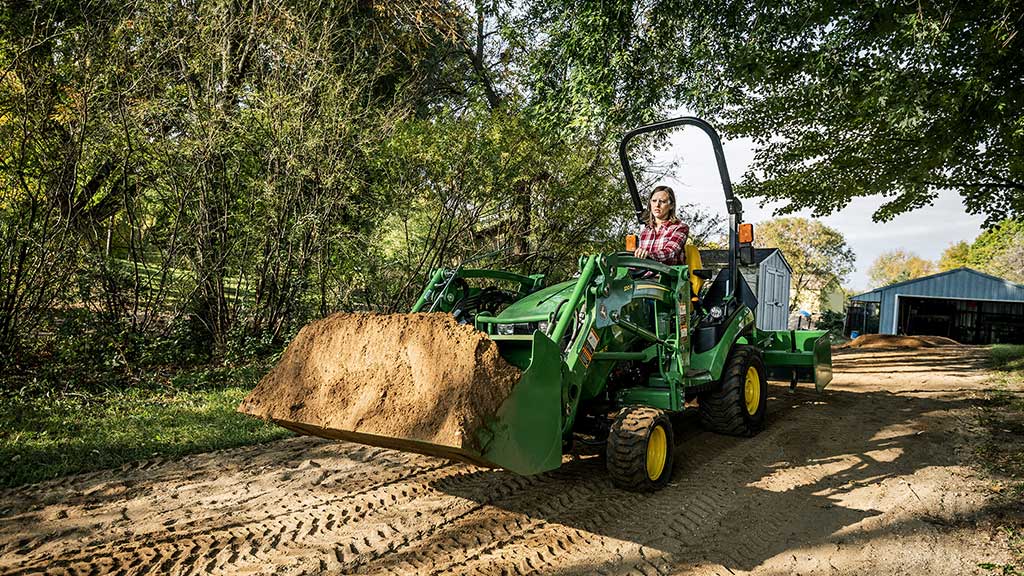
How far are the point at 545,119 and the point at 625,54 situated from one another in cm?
154

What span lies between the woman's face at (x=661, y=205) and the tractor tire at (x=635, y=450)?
2.13 metres

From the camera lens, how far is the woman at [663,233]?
214 inches

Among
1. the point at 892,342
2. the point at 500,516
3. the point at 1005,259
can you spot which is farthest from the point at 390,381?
the point at 1005,259

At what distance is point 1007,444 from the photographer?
5535mm

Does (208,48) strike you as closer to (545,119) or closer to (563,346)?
(545,119)

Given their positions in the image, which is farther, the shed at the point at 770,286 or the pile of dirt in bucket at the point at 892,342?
the shed at the point at 770,286

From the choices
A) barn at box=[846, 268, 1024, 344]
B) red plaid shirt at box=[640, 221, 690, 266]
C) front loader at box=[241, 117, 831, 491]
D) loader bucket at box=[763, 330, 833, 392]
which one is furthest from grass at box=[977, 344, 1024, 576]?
barn at box=[846, 268, 1024, 344]

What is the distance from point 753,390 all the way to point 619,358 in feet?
7.06

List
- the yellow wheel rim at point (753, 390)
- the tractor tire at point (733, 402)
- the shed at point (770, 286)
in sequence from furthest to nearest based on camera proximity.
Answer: the shed at point (770, 286)
the yellow wheel rim at point (753, 390)
the tractor tire at point (733, 402)

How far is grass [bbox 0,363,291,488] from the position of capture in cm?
444

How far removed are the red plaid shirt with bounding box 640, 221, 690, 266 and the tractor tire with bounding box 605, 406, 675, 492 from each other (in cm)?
173

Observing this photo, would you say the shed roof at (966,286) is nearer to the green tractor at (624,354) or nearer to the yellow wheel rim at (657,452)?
the green tractor at (624,354)

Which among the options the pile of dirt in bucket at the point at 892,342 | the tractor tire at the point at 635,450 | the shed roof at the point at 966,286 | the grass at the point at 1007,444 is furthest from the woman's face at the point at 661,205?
the shed roof at the point at 966,286

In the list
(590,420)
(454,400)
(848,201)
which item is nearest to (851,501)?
(590,420)
